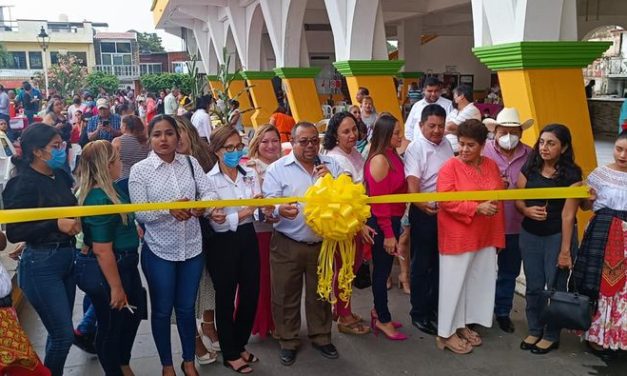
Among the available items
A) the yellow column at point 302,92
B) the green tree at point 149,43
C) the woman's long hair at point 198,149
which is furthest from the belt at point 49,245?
the green tree at point 149,43

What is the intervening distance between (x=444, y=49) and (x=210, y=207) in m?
21.4

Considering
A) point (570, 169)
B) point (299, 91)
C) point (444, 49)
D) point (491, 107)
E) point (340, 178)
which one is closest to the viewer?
point (340, 178)

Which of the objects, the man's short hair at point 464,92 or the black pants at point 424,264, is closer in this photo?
the black pants at point 424,264

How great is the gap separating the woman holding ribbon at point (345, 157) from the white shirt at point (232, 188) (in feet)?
2.22

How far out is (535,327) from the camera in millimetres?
3771

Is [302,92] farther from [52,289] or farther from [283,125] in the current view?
[52,289]

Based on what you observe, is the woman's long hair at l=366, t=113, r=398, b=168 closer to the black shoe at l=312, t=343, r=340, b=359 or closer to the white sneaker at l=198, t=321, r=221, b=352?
the black shoe at l=312, t=343, r=340, b=359

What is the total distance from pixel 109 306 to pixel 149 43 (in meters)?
69.9

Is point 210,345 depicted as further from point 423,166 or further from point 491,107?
point 491,107

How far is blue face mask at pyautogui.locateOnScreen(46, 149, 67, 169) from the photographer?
2.88 metres

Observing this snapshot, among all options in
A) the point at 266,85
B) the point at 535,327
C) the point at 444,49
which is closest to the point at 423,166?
the point at 535,327

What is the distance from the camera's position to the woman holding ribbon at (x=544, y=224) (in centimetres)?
353

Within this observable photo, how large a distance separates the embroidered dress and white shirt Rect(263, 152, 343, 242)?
1.74m

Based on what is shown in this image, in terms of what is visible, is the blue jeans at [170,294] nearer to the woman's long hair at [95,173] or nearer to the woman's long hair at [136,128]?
the woman's long hair at [95,173]
